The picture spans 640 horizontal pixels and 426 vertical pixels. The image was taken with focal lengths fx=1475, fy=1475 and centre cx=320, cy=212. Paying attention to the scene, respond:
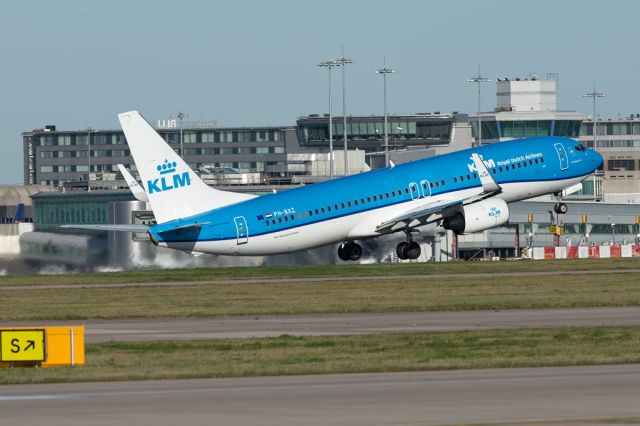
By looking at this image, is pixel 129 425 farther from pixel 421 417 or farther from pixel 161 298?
pixel 161 298

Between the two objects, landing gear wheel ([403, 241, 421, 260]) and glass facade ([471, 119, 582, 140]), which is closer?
landing gear wheel ([403, 241, 421, 260])

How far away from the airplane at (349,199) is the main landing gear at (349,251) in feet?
0.18

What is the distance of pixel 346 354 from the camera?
1502 inches

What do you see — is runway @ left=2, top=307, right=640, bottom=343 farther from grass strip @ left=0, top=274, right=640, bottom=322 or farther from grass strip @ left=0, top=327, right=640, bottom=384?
grass strip @ left=0, top=327, right=640, bottom=384

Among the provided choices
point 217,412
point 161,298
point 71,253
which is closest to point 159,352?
point 217,412

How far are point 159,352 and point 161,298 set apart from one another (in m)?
22.2

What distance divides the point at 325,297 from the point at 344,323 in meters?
11.8

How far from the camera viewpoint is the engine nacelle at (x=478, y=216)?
254 feet

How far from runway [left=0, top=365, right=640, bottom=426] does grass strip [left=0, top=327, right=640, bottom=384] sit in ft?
3.61

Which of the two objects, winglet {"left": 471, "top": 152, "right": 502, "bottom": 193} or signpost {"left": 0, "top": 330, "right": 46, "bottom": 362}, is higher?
winglet {"left": 471, "top": 152, "right": 502, "bottom": 193}

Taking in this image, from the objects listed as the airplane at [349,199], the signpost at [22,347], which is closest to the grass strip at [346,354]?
the signpost at [22,347]

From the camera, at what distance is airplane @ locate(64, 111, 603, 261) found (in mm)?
70688

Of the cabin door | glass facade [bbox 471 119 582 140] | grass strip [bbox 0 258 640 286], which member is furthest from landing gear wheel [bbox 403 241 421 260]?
glass facade [bbox 471 119 582 140]

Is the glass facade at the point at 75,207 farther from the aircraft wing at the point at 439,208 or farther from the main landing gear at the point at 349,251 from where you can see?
the aircraft wing at the point at 439,208
